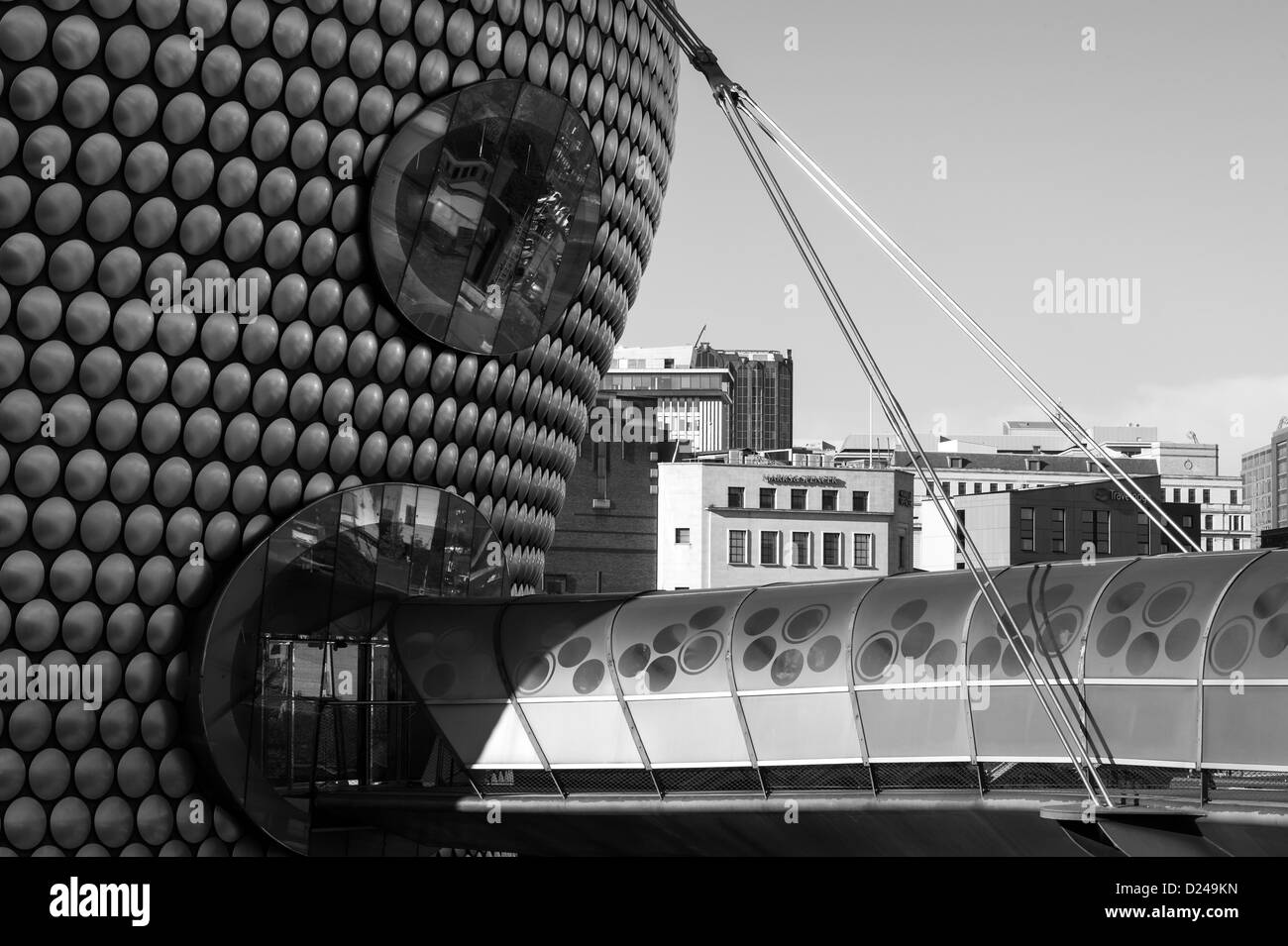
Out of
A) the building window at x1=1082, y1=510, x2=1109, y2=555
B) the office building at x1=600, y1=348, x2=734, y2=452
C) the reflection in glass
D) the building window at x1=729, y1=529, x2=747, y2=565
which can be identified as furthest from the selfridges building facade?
the office building at x1=600, y1=348, x2=734, y2=452

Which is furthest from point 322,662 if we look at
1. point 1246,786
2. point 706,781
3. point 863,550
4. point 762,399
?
point 762,399

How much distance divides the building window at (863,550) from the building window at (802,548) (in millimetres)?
1907

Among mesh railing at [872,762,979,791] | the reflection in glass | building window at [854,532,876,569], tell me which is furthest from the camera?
building window at [854,532,876,569]

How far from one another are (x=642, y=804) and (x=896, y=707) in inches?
118

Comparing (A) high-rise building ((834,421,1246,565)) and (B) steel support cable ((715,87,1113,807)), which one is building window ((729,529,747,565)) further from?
(B) steel support cable ((715,87,1113,807))

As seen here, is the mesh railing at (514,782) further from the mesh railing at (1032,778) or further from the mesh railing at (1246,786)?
the mesh railing at (1246,786)

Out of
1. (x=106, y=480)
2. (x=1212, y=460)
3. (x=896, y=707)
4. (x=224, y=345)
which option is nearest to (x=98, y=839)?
(x=106, y=480)

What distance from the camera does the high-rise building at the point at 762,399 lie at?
18000 centimetres

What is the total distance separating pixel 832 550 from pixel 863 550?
4.39 feet

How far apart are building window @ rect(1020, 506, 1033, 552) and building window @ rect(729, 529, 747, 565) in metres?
11.0

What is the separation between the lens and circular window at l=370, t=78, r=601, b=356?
18.5m

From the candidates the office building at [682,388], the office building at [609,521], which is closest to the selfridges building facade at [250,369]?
the office building at [609,521]

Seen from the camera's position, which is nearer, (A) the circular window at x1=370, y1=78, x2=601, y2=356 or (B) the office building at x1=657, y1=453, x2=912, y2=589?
(A) the circular window at x1=370, y1=78, x2=601, y2=356

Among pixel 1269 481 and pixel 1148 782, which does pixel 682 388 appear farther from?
pixel 1148 782
